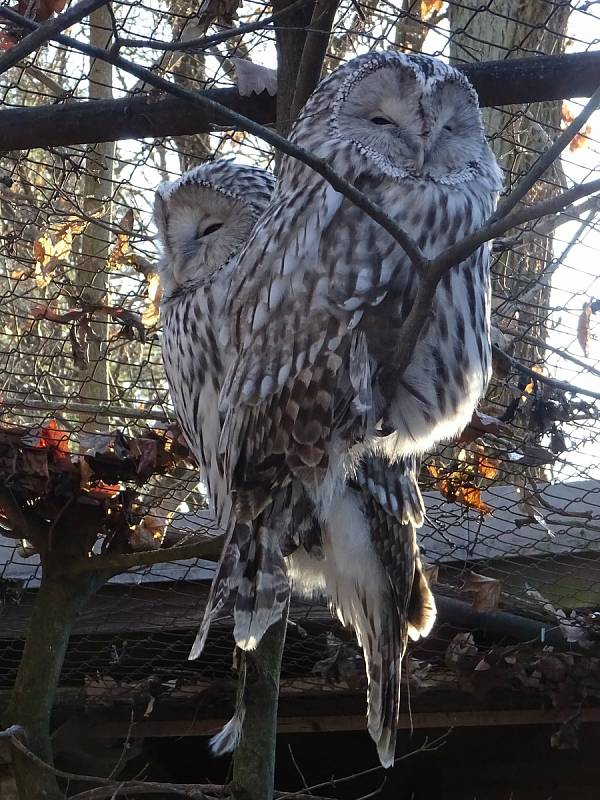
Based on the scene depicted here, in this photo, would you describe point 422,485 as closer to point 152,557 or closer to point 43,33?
point 152,557

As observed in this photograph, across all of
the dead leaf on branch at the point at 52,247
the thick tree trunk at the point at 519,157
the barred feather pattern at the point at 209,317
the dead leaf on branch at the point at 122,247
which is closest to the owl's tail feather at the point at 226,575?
the barred feather pattern at the point at 209,317

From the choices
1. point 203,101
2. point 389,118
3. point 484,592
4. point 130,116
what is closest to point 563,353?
point 484,592

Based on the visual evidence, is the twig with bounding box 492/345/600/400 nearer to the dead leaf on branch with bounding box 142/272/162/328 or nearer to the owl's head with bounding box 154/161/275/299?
the owl's head with bounding box 154/161/275/299

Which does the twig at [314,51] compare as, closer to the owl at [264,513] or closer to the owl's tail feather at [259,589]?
the owl at [264,513]

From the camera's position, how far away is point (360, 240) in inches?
73.4

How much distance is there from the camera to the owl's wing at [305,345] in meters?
1.80

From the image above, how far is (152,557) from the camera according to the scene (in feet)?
7.59

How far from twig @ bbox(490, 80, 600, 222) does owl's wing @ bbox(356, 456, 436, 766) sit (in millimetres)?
896

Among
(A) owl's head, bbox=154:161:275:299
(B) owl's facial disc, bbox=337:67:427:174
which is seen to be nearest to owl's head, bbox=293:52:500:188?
(B) owl's facial disc, bbox=337:67:427:174

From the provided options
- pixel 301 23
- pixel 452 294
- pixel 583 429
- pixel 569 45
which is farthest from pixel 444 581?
pixel 569 45

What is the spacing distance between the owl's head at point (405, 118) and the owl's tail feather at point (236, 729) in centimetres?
103

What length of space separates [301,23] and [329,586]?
46.5 inches

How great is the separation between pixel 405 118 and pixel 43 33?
104 centimetres

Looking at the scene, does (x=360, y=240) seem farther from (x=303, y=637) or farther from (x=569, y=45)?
(x=569, y=45)
